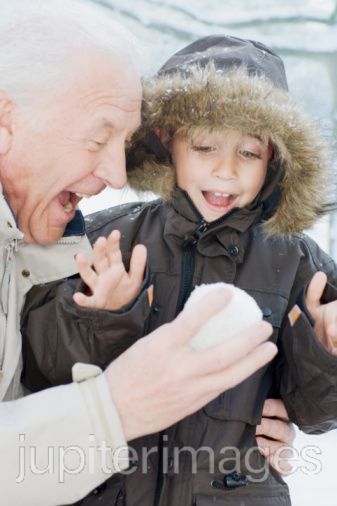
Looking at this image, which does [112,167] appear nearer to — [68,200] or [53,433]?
[68,200]

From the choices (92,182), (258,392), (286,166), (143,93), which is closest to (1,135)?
(92,182)

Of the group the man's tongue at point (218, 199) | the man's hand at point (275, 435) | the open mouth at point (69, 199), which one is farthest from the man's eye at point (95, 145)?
the man's hand at point (275, 435)

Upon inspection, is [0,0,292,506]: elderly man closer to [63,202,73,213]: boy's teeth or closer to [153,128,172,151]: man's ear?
[63,202,73,213]: boy's teeth

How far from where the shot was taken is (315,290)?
1665mm

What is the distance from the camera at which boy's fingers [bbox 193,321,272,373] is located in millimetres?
1214

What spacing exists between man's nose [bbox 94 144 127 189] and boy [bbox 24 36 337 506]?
0.27m

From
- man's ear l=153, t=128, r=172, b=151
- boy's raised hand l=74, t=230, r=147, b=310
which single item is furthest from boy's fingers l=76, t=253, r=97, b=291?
man's ear l=153, t=128, r=172, b=151

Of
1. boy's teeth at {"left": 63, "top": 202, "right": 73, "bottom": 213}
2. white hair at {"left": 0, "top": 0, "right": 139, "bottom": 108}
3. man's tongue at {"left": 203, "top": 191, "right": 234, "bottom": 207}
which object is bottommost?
boy's teeth at {"left": 63, "top": 202, "right": 73, "bottom": 213}

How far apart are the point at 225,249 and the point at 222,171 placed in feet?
0.78

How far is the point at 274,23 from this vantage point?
216 inches

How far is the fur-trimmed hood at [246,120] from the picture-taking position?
189 cm

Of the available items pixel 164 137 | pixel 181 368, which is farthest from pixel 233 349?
pixel 164 137

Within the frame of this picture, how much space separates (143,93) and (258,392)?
3.09 ft

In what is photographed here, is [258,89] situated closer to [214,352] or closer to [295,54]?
[214,352]
